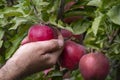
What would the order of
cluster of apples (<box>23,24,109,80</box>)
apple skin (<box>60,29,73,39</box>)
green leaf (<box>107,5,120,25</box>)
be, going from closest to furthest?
1. green leaf (<box>107,5,120,25</box>)
2. cluster of apples (<box>23,24,109,80</box>)
3. apple skin (<box>60,29,73,39</box>)

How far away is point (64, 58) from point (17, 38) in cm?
26

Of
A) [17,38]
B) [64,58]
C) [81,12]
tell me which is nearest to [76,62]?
[64,58]

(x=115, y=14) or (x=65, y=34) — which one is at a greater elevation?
(x=115, y=14)

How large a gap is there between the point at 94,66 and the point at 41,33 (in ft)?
0.69

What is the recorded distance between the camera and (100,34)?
1285 mm

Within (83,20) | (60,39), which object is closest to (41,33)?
(60,39)

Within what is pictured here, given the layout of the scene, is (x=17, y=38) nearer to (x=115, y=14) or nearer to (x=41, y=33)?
(x=41, y=33)

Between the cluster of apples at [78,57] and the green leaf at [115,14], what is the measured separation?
0.53 feet

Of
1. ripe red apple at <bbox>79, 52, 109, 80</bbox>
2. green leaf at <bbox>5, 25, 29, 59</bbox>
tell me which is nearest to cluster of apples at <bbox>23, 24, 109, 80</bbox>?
ripe red apple at <bbox>79, 52, 109, 80</bbox>

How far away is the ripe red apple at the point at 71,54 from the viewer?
4.18 feet

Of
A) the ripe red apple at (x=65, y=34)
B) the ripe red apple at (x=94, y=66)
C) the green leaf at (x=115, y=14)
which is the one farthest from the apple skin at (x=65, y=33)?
the green leaf at (x=115, y=14)

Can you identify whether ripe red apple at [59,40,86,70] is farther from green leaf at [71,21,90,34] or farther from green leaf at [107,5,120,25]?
green leaf at [107,5,120,25]

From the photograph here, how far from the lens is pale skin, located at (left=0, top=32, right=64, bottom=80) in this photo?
4.14 feet

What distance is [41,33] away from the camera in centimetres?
123
